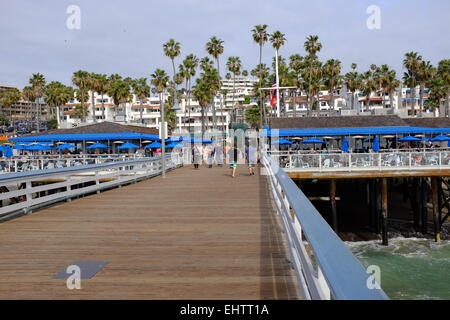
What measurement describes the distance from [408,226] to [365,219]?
8.80ft

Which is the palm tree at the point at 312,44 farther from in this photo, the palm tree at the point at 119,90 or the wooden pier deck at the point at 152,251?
the wooden pier deck at the point at 152,251

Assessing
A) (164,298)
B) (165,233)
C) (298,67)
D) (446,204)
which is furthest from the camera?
(298,67)

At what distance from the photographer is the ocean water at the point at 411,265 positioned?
15.6 meters

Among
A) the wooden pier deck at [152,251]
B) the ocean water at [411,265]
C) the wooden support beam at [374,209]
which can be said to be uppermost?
the wooden pier deck at [152,251]

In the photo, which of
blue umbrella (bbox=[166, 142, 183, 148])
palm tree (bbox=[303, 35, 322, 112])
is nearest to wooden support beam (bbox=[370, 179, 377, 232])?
blue umbrella (bbox=[166, 142, 183, 148])

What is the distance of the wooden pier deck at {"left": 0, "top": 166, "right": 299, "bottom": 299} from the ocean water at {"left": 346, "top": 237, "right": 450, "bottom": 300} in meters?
8.03

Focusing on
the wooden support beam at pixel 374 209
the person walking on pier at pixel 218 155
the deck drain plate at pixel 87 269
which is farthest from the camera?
the person walking on pier at pixel 218 155

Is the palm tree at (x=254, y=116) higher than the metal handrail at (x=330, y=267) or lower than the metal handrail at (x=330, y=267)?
higher

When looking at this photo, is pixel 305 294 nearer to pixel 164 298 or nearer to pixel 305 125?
pixel 164 298

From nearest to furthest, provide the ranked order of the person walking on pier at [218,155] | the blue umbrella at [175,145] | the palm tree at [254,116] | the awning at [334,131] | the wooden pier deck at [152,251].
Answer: the wooden pier deck at [152,251] < the person walking on pier at [218,155] < the awning at [334,131] < the blue umbrella at [175,145] < the palm tree at [254,116]

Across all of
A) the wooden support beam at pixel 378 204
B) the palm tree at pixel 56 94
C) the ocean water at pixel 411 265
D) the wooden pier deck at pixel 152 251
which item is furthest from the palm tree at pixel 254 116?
the wooden pier deck at pixel 152 251

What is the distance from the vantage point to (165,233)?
753cm

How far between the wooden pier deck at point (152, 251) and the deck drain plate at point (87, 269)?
3.2 inches
